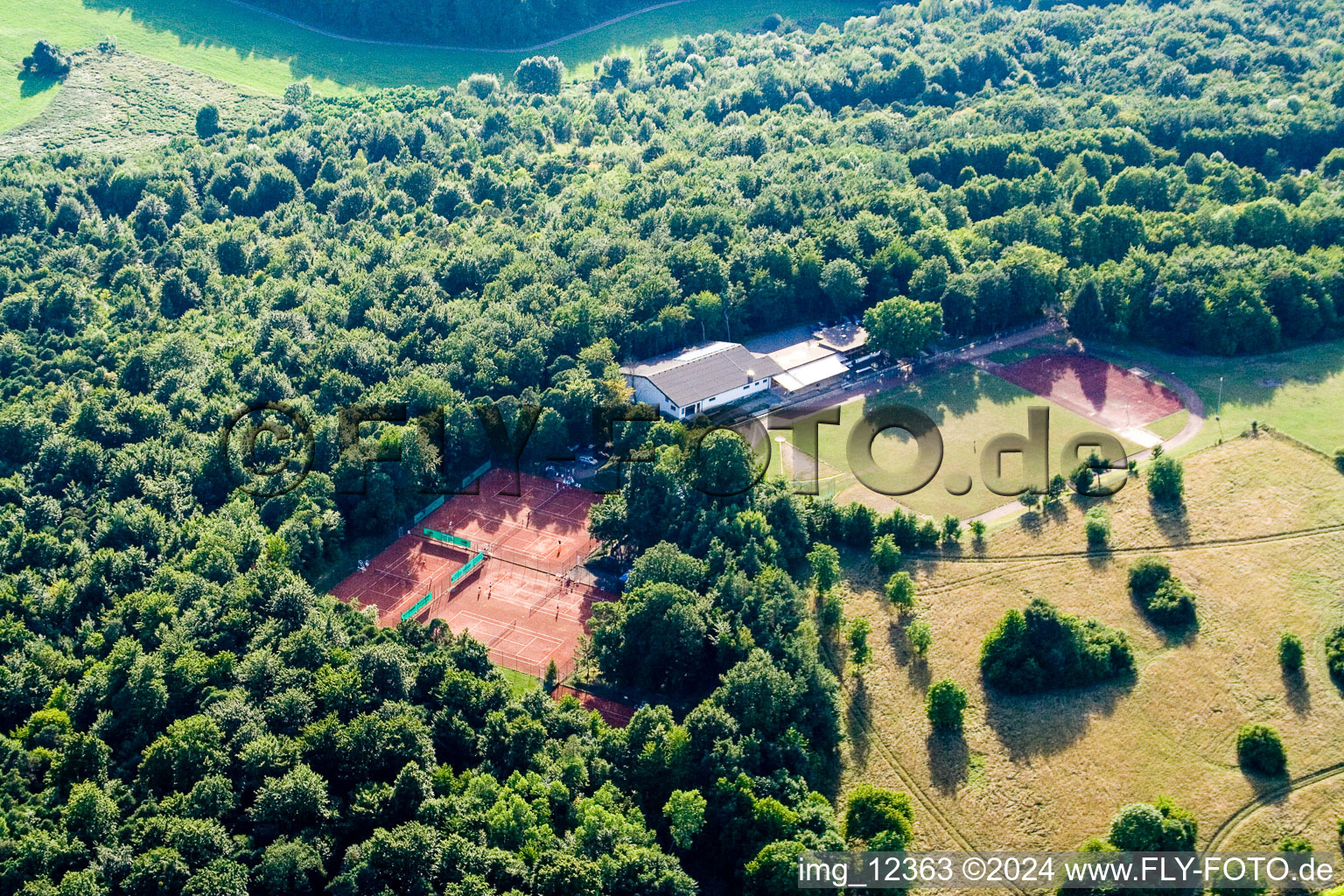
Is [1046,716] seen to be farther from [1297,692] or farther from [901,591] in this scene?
[1297,692]

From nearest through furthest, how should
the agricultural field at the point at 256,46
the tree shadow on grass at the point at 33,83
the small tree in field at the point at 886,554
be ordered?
the small tree in field at the point at 886,554 < the tree shadow on grass at the point at 33,83 < the agricultural field at the point at 256,46

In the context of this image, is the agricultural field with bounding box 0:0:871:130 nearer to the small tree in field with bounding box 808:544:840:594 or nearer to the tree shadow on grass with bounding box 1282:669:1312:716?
the small tree in field with bounding box 808:544:840:594

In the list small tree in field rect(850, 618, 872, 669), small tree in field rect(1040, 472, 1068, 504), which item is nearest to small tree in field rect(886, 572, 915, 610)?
small tree in field rect(850, 618, 872, 669)

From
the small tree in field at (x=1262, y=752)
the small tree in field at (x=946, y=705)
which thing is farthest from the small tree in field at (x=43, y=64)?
the small tree in field at (x=1262, y=752)

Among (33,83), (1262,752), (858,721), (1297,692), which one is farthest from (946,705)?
(33,83)

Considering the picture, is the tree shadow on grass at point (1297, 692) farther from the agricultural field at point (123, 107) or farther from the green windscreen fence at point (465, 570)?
the agricultural field at point (123, 107)

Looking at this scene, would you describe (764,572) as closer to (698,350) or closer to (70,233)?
(698,350)
